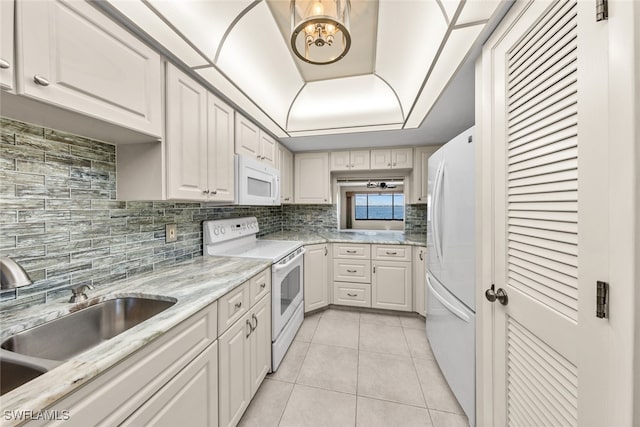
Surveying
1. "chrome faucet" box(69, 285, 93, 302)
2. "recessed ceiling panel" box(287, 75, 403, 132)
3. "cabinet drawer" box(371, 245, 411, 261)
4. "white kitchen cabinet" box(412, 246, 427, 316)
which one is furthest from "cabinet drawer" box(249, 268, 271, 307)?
"white kitchen cabinet" box(412, 246, 427, 316)

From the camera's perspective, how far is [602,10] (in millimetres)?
611

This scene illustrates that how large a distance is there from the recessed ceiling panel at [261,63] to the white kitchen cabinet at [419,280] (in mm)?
2093

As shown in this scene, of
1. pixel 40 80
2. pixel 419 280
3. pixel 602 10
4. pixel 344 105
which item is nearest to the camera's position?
pixel 602 10

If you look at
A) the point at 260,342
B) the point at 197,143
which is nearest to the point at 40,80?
the point at 197,143

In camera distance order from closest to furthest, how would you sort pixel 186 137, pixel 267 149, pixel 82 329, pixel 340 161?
pixel 82 329 < pixel 186 137 < pixel 267 149 < pixel 340 161

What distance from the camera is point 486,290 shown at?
1157 mm

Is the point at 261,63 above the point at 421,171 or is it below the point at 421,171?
above

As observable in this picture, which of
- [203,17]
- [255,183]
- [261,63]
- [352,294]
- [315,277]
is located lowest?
[352,294]

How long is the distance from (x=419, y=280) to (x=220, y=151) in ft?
7.94

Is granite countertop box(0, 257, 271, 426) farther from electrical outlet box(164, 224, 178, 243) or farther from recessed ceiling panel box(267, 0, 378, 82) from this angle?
recessed ceiling panel box(267, 0, 378, 82)

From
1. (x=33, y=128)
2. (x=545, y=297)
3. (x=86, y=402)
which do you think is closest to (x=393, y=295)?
(x=545, y=297)

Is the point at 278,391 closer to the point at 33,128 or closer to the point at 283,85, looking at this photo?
the point at 33,128

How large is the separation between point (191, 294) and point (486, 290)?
57.6 inches

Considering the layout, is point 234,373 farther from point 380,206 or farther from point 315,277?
point 380,206
